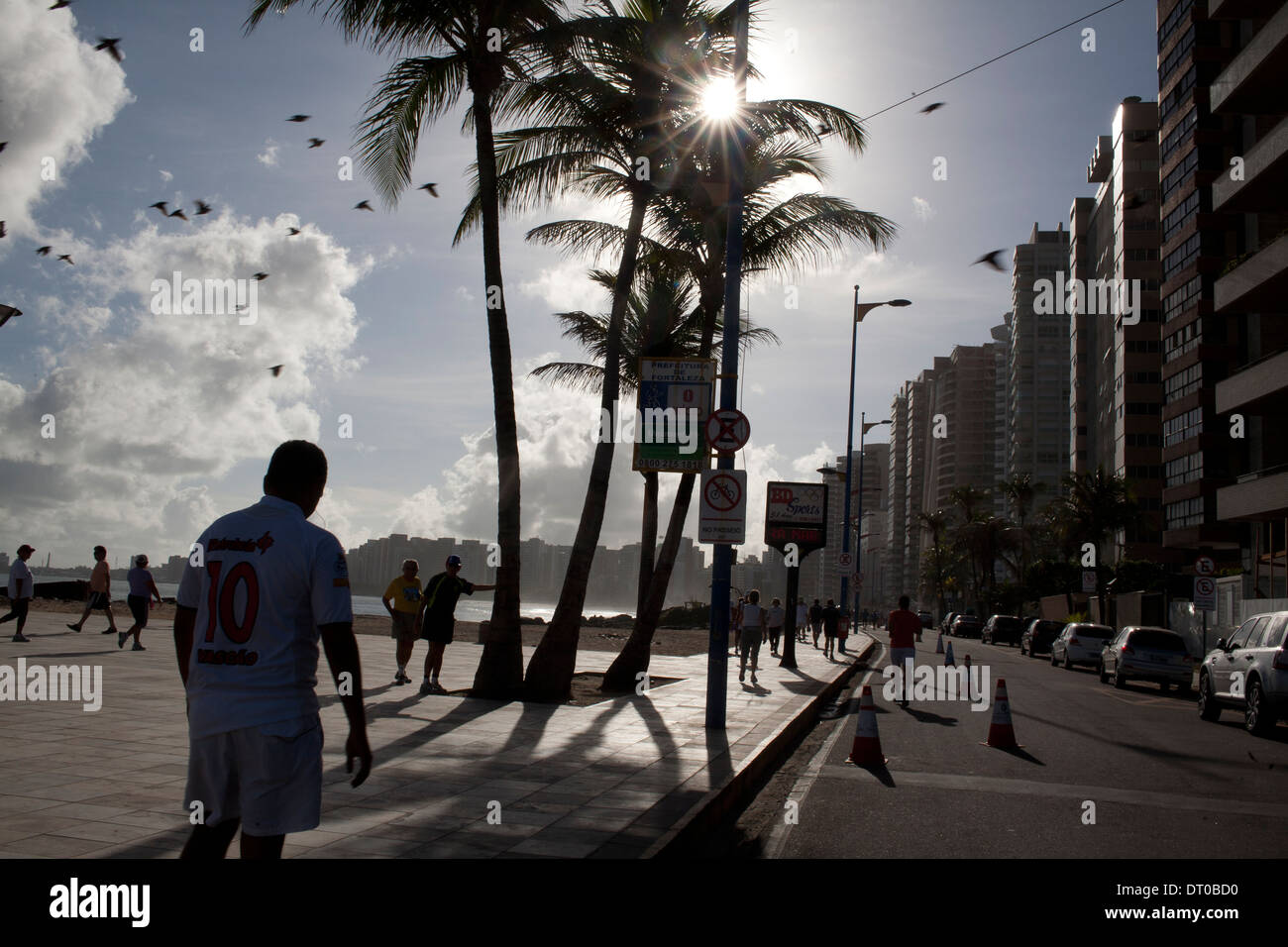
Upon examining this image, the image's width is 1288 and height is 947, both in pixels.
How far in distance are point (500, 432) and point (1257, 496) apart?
26.1m

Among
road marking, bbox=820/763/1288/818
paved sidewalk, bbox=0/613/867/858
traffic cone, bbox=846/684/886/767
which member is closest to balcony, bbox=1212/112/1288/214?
paved sidewalk, bbox=0/613/867/858

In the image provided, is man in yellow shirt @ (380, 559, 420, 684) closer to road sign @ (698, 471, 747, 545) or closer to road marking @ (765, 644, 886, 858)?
road sign @ (698, 471, 747, 545)

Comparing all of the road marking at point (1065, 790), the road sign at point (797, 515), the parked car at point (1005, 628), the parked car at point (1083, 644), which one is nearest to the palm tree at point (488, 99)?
the road marking at point (1065, 790)

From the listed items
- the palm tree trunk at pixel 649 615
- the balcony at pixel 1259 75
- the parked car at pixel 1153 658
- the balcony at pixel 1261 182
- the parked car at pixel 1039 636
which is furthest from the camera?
the parked car at pixel 1039 636

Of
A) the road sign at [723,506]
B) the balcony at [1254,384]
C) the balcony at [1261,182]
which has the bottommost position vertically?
the road sign at [723,506]

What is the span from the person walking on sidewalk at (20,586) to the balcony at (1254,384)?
3118cm

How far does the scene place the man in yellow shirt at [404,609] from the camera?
1485 centimetres

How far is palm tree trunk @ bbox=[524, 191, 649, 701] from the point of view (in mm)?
13961

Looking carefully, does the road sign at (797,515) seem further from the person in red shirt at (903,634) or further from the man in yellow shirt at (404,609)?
the man in yellow shirt at (404,609)

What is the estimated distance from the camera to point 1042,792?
8.63 meters

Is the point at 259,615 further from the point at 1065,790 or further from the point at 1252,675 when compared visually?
the point at 1252,675

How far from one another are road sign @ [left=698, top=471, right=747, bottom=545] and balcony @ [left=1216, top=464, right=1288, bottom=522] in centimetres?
2455
